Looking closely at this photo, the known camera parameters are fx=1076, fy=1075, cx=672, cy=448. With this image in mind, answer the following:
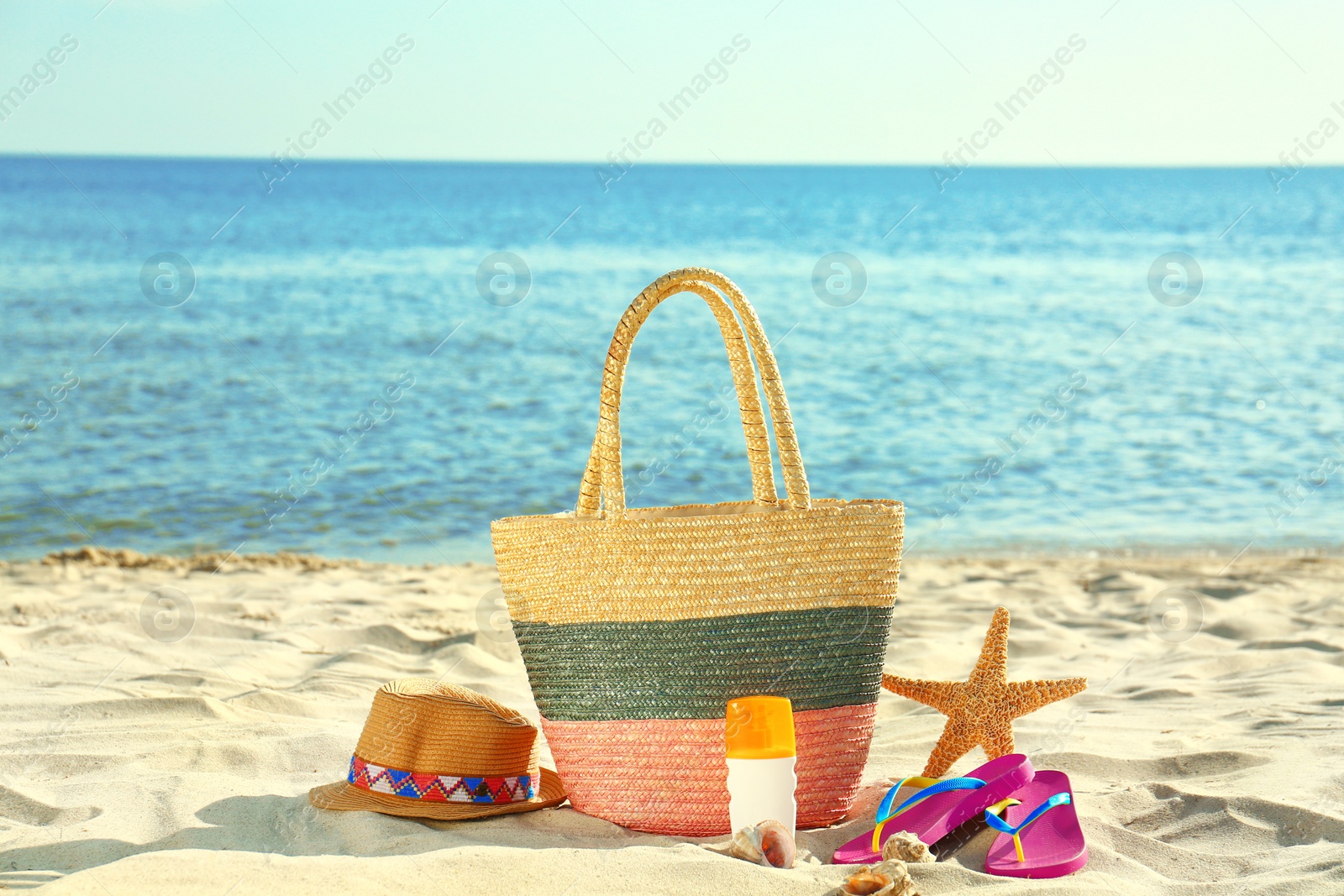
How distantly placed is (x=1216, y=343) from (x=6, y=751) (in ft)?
50.9

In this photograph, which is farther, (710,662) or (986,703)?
(986,703)

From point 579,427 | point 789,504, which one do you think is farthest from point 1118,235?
point 789,504

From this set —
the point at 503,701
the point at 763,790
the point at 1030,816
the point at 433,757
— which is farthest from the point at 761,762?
the point at 503,701

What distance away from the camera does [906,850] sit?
2.31 m

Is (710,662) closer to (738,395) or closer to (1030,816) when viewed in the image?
(738,395)

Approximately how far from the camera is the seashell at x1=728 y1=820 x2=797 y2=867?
2.33 m

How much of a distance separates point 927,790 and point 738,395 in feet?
3.44

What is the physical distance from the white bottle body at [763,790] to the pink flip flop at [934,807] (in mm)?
163

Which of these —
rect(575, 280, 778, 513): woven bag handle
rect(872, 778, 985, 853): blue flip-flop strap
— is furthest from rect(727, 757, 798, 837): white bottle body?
rect(575, 280, 778, 513): woven bag handle

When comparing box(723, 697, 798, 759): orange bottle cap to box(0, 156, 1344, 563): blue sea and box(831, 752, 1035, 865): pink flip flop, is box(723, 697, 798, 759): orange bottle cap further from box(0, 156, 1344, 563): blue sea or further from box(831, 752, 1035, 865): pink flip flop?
box(0, 156, 1344, 563): blue sea

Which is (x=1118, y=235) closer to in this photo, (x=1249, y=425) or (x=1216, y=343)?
(x=1216, y=343)

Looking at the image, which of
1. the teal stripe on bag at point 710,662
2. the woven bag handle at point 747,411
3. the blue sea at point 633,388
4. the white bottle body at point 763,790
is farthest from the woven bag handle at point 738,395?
the blue sea at point 633,388

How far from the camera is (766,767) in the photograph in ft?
8.07

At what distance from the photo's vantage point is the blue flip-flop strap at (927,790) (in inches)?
100.0
